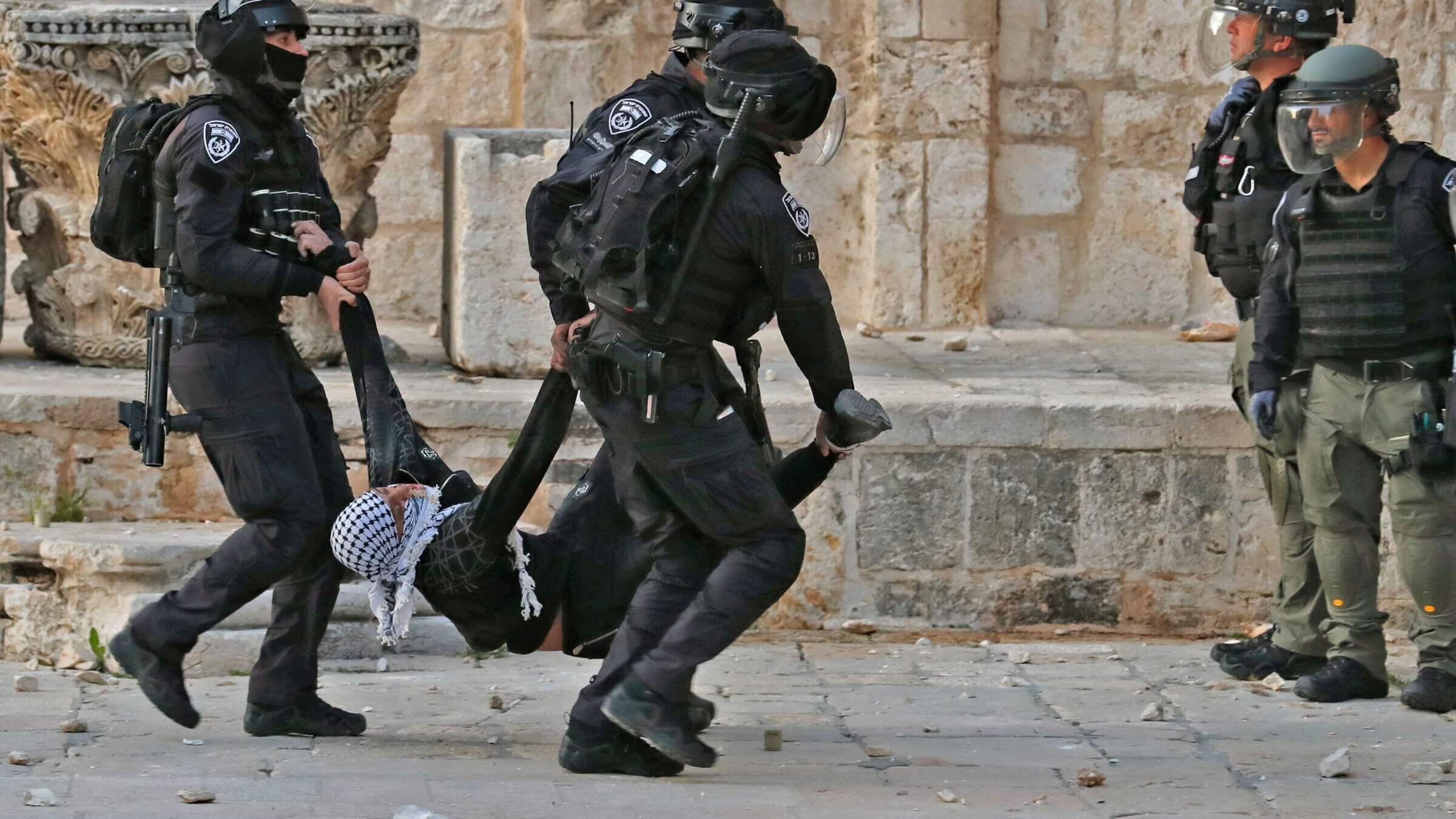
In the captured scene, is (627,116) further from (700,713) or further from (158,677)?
(158,677)

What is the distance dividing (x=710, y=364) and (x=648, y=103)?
951mm

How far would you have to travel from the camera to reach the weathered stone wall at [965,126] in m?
9.18

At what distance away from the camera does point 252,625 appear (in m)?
6.49

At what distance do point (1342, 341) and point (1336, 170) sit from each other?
1.68ft

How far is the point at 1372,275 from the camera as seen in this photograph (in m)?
5.97

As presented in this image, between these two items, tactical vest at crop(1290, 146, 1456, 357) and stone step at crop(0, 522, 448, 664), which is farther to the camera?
stone step at crop(0, 522, 448, 664)

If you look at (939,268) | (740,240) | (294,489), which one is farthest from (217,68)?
(939,268)

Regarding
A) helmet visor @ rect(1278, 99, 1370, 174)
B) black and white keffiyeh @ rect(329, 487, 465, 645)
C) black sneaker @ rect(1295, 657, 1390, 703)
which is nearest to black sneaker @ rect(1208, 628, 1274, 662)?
black sneaker @ rect(1295, 657, 1390, 703)

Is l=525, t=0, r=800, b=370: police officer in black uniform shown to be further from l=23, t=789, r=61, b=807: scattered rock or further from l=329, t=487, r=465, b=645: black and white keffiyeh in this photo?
l=23, t=789, r=61, b=807: scattered rock

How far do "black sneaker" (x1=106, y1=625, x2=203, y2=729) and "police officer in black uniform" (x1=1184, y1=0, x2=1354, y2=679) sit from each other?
10.8ft

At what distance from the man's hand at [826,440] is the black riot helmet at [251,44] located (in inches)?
66.9

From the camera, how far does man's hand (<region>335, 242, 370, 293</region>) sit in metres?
5.40

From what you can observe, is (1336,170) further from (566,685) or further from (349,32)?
(349,32)

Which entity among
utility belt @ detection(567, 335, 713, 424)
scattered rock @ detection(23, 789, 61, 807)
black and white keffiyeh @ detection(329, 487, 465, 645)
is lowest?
scattered rock @ detection(23, 789, 61, 807)
